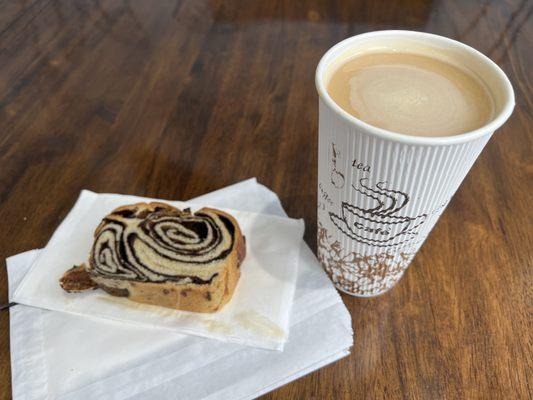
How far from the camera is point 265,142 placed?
2.31ft

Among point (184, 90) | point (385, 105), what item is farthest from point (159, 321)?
point (184, 90)

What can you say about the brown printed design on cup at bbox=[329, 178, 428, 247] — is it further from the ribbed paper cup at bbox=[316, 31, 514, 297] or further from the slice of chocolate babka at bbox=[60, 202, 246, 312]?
the slice of chocolate babka at bbox=[60, 202, 246, 312]

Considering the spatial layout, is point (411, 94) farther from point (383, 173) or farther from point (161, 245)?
point (161, 245)

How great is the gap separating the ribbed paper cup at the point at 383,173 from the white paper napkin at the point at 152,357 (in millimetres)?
82

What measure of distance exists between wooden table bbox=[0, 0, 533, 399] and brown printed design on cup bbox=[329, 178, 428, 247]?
0.12m

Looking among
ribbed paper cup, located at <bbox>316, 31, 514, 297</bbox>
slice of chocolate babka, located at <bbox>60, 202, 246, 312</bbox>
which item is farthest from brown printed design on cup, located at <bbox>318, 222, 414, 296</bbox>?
slice of chocolate babka, located at <bbox>60, 202, 246, 312</bbox>

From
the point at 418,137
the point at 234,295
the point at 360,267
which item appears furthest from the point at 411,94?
the point at 234,295

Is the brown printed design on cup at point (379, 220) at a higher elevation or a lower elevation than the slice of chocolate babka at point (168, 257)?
higher

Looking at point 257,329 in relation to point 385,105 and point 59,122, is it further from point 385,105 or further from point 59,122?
point 59,122

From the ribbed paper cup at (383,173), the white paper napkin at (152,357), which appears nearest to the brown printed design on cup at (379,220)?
the ribbed paper cup at (383,173)

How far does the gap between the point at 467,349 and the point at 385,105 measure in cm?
29

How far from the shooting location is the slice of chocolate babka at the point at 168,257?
1.62 feet

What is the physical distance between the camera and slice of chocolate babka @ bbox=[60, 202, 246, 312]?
493 millimetres

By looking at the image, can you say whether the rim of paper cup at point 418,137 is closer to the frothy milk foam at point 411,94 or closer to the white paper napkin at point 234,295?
the frothy milk foam at point 411,94
